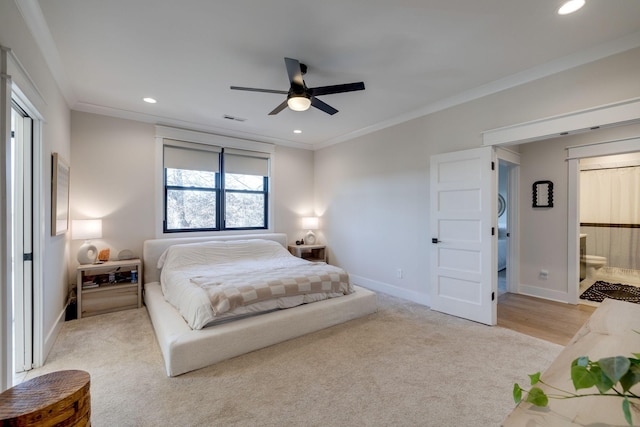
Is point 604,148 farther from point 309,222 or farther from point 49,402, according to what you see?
point 49,402

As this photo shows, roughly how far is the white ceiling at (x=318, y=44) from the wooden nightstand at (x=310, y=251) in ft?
8.84

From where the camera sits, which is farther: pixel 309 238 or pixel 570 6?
pixel 309 238

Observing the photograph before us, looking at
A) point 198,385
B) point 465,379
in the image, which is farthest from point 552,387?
point 198,385

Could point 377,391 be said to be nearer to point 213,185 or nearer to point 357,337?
point 357,337

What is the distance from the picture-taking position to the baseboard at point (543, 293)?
4.02m

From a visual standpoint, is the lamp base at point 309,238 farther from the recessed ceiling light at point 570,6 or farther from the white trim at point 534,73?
the recessed ceiling light at point 570,6

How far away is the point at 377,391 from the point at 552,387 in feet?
4.99

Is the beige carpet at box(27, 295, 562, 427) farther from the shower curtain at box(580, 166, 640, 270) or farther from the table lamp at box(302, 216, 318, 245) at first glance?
the shower curtain at box(580, 166, 640, 270)

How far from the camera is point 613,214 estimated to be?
16.4 ft

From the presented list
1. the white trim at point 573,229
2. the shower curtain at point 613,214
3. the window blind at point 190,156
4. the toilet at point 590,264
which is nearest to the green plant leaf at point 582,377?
the white trim at point 573,229

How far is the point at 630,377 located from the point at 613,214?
648cm

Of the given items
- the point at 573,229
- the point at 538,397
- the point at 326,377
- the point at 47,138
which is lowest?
the point at 326,377

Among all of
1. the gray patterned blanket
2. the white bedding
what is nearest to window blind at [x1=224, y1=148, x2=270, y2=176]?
the white bedding

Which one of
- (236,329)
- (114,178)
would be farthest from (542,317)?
(114,178)
